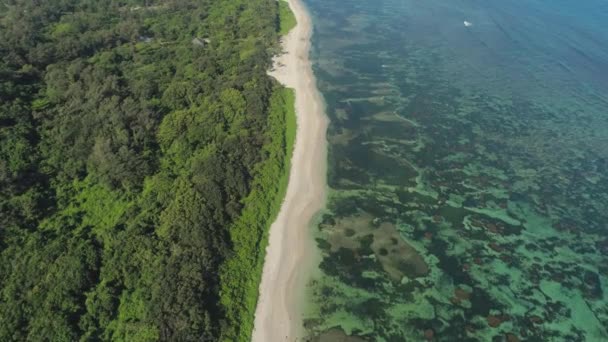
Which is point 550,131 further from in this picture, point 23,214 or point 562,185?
point 23,214

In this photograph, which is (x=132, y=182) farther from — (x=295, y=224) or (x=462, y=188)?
(x=462, y=188)

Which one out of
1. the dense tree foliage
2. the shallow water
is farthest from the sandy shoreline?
the shallow water

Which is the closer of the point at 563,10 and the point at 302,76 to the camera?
the point at 302,76

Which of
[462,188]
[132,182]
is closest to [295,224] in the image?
[132,182]

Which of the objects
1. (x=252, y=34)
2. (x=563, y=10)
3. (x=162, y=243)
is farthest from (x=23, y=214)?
(x=563, y=10)

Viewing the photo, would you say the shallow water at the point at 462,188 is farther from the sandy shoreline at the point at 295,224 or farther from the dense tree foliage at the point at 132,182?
the dense tree foliage at the point at 132,182

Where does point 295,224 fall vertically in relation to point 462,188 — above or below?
below
